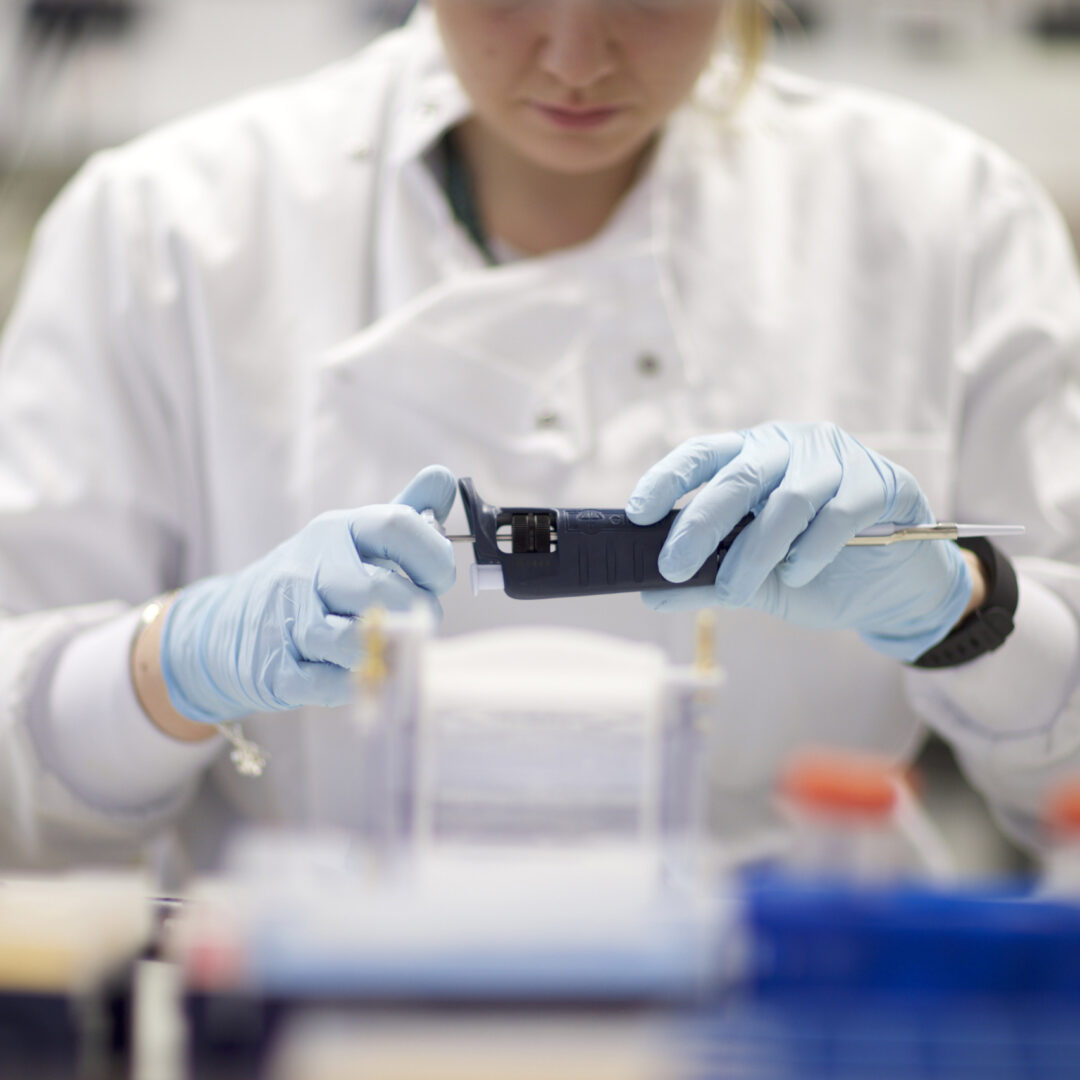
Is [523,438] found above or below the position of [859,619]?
above

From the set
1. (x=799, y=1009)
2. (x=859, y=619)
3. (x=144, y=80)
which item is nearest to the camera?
(x=799, y=1009)

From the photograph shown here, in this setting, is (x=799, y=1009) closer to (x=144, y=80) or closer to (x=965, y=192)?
(x=965, y=192)

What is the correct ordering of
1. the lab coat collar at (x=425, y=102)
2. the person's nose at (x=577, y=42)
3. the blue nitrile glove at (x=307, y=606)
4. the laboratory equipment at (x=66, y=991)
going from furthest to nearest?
1. the lab coat collar at (x=425, y=102)
2. the person's nose at (x=577, y=42)
3. the blue nitrile glove at (x=307, y=606)
4. the laboratory equipment at (x=66, y=991)

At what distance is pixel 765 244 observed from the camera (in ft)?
3.45

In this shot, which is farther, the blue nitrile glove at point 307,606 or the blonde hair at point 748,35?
the blonde hair at point 748,35

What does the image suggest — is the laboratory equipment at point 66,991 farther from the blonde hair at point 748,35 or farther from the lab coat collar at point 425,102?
the blonde hair at point 748,35

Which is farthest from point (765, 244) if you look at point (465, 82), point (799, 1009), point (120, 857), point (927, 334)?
point (120, 857)

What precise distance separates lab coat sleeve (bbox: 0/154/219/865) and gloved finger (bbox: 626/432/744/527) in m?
0.46

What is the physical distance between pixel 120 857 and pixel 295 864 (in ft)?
0.70

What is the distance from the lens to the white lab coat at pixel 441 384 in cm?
95

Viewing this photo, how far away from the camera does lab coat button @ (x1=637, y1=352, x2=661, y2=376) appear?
967 millimetres

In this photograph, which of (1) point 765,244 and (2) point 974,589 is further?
(1) point 765,244

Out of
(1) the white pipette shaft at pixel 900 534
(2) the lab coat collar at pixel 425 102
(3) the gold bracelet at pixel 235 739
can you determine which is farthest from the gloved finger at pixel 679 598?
(2) the lab coat collar at pixel 425 102

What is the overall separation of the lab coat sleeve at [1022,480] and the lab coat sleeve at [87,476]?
676 mm
